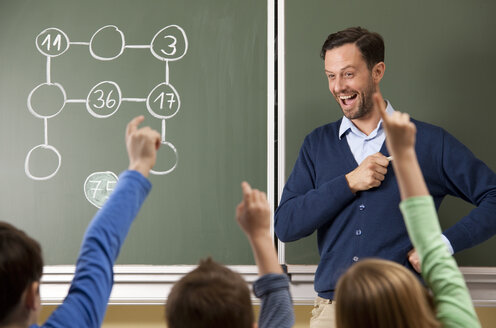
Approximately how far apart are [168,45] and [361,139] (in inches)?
40.0

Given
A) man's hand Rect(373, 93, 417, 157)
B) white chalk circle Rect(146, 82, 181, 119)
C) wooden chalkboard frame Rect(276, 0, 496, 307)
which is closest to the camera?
man's hand Rect(373, 93, 417, 157)

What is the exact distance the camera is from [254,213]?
4.39 feet

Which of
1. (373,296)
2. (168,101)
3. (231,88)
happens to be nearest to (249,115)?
(231,88)

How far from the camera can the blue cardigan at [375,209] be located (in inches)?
91.4

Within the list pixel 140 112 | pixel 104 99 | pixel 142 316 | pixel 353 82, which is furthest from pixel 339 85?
pixel 142 316

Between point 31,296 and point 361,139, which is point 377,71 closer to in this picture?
point 361,139

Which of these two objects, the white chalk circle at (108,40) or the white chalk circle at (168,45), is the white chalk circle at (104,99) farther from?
the white chalk circle at (168,45)

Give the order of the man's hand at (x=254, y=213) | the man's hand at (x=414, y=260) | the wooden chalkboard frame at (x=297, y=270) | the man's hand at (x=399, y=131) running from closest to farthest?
the man's hand at (x=399, y=131), the man's hand at (x=254, y=213), the man's hand at (x=414, y=260), the wooden chalkboard frame at (x=297, y=270)

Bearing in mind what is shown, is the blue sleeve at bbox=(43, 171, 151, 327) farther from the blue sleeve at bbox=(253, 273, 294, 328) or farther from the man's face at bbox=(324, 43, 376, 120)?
the man's face at bbox=(324, 43, 376, 120)

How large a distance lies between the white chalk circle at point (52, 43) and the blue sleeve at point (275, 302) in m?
1.95

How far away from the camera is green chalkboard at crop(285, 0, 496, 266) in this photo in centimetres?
281

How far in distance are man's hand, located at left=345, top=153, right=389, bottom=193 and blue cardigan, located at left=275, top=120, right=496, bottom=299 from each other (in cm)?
3

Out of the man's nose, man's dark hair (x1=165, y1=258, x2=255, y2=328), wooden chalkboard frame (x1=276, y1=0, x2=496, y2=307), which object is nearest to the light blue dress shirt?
the man's nose

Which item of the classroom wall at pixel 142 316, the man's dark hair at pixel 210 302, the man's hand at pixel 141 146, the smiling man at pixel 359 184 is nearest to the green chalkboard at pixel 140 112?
the classroom wall at pixel 142 316
